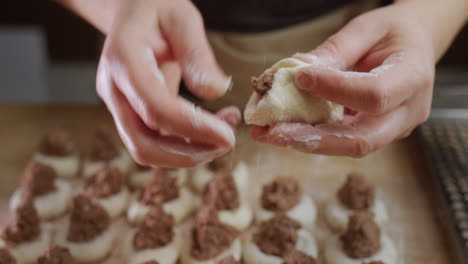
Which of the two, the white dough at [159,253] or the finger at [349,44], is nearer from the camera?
the finger at [349,44]

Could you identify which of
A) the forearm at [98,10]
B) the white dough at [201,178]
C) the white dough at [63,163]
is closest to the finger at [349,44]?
the forearm at [98,10]

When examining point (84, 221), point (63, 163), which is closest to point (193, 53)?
point (84, 221)

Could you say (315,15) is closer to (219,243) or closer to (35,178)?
(219,243)

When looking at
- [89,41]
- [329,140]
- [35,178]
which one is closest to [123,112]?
[329,140]

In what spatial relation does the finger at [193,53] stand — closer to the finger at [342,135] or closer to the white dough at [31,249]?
the finger at [342,135]

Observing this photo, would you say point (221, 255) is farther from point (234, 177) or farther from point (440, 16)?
point (440, 16)

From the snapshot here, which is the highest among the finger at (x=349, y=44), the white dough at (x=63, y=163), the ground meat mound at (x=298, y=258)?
the finger at (x=349, y=44)
